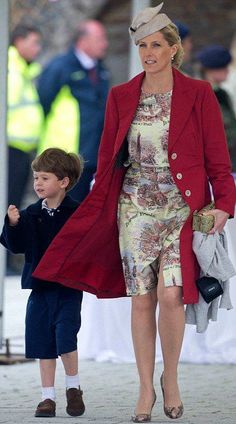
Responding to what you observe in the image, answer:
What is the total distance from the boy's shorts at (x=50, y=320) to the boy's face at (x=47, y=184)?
416 mm

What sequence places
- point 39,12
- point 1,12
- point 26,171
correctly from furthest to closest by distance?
point 39,12 < point 26,171 < point 1,12

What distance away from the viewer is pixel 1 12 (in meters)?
9.23

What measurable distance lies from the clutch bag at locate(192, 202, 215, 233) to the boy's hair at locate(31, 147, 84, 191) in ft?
2.47

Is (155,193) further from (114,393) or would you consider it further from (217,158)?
(114,393)

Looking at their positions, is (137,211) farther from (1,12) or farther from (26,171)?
(26,171)

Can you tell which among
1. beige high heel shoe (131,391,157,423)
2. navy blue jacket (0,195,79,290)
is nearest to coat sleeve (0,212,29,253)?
navy blue jacket (0,195,79,290)

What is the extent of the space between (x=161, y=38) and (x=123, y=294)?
1.14 meters

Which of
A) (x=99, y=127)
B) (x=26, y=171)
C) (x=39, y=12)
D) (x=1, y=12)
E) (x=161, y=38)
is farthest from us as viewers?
(x=39, y=12)

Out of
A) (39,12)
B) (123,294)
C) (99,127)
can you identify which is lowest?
(123,294)

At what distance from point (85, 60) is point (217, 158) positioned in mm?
7835

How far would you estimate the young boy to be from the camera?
731 centimetres

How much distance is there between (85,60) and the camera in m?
14.7

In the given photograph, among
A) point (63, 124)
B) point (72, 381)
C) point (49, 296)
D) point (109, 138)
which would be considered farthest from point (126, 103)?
point (63, 124)

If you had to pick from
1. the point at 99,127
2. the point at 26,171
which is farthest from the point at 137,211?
the point at 26,171
